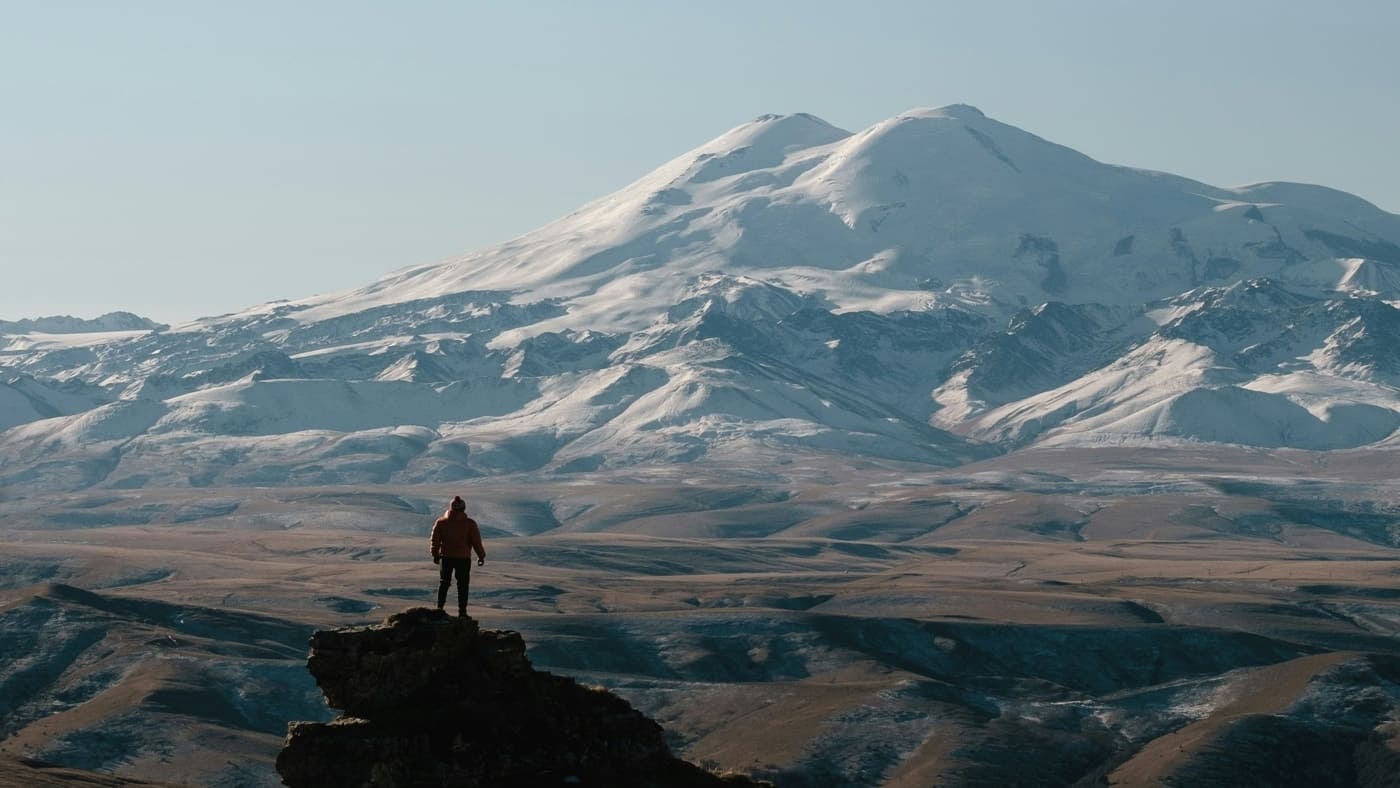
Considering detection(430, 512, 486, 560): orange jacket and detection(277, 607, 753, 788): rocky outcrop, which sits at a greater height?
detection(430, 512, 486, 560): orange jacket

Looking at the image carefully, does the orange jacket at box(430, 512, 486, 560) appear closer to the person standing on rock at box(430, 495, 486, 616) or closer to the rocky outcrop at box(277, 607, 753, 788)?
the person standing on rock at box(430, 495, 486, 616)

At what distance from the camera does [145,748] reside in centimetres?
14188

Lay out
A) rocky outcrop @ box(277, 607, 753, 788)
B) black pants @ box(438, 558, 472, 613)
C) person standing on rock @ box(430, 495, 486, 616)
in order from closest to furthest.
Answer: rocky outcrop @ box(277, 607, 753, 788) → person standing on rock @ box(430, 495, 486, 616) → black pants @ box(438, 558, 472, 613)

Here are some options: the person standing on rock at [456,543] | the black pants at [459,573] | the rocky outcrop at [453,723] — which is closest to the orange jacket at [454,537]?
the person standing on rock at [456,543]

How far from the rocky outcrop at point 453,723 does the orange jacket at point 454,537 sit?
1461 mm

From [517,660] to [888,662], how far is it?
13814cm

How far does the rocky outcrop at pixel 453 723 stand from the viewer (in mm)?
49844

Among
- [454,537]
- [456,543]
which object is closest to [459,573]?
[456,543]

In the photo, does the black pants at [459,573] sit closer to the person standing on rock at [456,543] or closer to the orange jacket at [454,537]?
the person standing on rock at [456,543]

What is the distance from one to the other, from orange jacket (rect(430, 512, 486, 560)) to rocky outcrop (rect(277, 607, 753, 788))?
4.79 ft

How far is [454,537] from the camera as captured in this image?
51594 millimetres

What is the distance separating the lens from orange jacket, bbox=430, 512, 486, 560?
5150 centimetres

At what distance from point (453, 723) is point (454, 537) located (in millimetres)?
4300

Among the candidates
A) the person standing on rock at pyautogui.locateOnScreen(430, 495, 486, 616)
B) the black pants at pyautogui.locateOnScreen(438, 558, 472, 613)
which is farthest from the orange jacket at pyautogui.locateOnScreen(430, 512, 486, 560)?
the black pants at pyautogui.locateOnScreen(438, 558, 472, 613)
